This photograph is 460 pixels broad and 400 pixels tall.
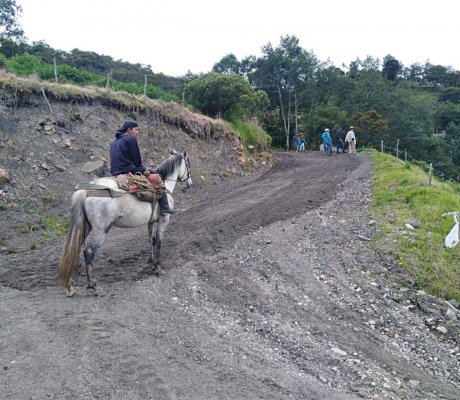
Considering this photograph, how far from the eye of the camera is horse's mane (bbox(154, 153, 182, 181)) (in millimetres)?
8703

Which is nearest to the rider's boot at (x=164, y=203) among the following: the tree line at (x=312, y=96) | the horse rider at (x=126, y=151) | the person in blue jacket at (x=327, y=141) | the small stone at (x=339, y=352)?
the horse rider at (x=126, y=151)

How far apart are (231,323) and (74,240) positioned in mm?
3082

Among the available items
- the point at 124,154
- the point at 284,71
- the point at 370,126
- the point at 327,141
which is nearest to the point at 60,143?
the point at 124,154

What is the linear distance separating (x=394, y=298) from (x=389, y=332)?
3.94 ft

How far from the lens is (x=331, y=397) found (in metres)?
4.71

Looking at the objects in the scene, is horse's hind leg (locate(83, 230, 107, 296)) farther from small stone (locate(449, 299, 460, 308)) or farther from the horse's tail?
small stone (locate(449, 299, 460, 308))

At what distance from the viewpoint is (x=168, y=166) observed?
8.77 meters

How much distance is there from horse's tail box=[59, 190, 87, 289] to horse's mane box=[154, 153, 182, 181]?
210cm

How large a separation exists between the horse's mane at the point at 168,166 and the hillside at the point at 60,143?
12.0 ft

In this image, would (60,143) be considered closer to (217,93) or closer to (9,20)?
(217,93)

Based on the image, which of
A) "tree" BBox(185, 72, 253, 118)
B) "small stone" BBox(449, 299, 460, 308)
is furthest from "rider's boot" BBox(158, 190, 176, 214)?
"tree" BBox(185, 72, 253, 118)

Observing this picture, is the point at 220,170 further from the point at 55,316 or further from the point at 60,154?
the point at 55,316

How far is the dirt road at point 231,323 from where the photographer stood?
15.7 ft

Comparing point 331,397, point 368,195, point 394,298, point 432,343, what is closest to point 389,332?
point 432,343
